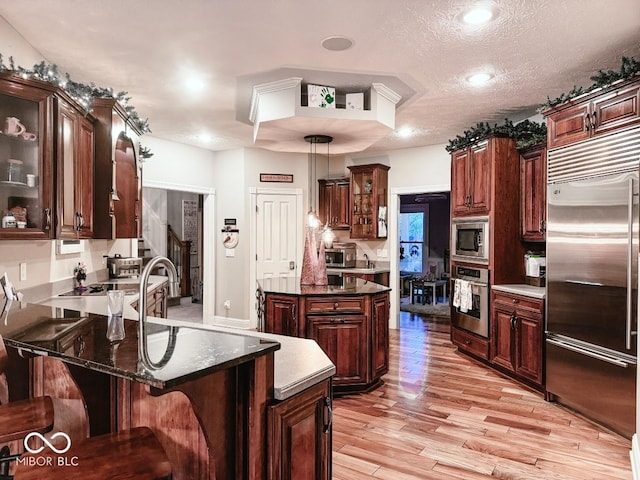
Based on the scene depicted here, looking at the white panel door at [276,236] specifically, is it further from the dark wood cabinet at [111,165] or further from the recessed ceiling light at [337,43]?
the recessed ceiling light at [337,43]

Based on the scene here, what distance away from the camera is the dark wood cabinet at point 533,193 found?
4254 mm

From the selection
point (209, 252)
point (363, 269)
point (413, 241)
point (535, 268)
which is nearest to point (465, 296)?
point (535, 268)

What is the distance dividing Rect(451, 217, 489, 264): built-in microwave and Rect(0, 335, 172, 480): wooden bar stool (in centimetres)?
393

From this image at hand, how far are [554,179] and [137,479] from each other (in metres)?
3.58

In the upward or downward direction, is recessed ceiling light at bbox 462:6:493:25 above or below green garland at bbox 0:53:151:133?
above

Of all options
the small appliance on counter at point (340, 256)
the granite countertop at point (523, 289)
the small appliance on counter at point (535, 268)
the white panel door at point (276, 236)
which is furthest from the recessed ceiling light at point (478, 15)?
the white panel door at point (276, 236)

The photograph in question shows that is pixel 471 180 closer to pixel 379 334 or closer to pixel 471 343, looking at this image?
pixel 471 343

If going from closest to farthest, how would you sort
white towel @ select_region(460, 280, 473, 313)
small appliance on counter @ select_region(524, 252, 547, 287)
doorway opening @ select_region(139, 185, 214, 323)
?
small appliance on counter @ select_region(524, 252, 547, 287), white towel @ select_region(460, 280, 473, 313), doorway opening @ select_region(139, 185, 214, 323)

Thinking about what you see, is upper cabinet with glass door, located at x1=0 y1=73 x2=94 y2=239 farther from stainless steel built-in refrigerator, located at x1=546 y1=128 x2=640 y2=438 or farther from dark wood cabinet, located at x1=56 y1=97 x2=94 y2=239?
stainless steel built-in refrigerator, located at x1=546 y1=128 x2=640 y2=438

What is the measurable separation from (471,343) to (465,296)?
0.52 m

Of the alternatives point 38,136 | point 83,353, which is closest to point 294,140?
point 38,136

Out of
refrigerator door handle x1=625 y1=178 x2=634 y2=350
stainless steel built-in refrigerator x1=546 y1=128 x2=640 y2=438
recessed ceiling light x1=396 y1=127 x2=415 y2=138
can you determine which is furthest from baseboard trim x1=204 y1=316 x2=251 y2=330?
refrigerator door handle x1=625 y1=178 x2=634 y2=350

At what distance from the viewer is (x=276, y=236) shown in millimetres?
6676

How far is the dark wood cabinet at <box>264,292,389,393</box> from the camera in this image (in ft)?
12.1
